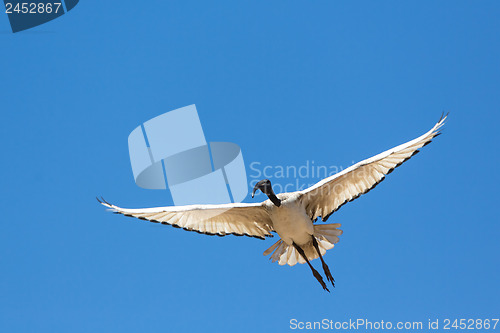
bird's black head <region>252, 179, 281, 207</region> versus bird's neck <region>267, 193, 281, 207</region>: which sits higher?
bird's black head <region>252, 179, 281, 207</region>

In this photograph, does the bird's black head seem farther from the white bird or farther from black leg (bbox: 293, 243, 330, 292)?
black leg (bbox: 293, 243, 330, 292)

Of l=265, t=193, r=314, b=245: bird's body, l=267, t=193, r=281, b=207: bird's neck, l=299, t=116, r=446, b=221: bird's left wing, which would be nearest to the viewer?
l=299, t=116, r=446, b=221: bird's left wing

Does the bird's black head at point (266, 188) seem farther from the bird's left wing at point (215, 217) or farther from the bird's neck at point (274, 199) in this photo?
the bird's left wing at point (215, 217)

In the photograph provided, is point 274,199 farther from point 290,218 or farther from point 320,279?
point 320,279

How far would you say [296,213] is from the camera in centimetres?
1440

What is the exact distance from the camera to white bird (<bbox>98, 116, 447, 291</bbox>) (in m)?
14.1

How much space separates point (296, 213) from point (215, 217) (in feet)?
4.86

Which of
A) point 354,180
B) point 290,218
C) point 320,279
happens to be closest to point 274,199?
point 290,218

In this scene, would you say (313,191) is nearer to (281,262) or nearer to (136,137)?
(281,262)

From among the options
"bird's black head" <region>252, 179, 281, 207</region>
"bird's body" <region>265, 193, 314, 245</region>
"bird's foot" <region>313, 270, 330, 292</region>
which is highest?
"bird's black head" <region>252, 179, 281, 207</region>

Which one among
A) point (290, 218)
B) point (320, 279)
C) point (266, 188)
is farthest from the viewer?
point (320, 279)

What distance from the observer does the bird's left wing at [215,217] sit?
1421 cm

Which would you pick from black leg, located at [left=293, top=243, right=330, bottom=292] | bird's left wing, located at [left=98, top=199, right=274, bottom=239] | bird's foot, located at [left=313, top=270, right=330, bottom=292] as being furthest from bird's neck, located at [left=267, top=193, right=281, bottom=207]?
bird's foot, located at [left=313, top=270, right=330, bottom=292]

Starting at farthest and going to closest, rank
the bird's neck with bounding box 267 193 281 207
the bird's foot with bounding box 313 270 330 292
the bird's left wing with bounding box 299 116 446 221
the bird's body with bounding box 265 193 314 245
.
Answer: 1. the bird's foot with bounding box 313 270 330 292
2. the bird's body with bounding box 265 193 314 245
3. the bird's neck with bounding box 267 193 281 207
4. the bird's left wing with bounding box 299 116 446 221
